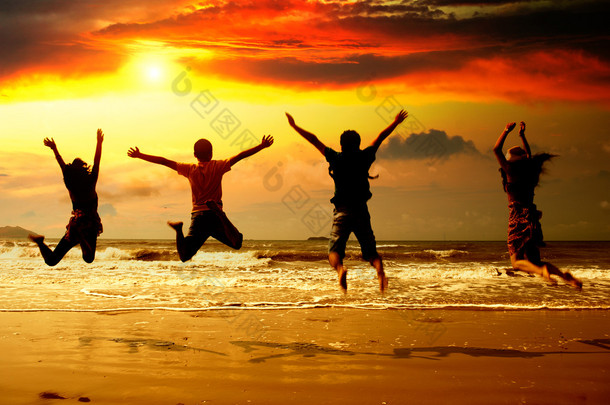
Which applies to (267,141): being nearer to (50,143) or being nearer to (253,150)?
(253,150)

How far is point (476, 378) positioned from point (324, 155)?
3.23m

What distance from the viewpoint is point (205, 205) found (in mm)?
7859

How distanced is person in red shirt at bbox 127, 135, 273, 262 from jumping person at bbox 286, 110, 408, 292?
1317mm

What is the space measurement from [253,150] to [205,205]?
1.05 meters

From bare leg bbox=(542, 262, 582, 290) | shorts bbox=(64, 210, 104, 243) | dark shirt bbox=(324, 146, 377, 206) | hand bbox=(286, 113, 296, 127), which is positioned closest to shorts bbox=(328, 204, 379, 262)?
dark shirt bbox=(324, 146, 377, 206)

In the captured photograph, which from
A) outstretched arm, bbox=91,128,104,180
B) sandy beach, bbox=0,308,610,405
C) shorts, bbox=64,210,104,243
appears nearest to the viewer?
sandy beach, bbox=0,308,610,405

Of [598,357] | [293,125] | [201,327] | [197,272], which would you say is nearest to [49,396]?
[201,327]

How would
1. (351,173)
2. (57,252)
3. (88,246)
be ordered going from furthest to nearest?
1. (57,252)
2. (88,246)
3. (351,173)

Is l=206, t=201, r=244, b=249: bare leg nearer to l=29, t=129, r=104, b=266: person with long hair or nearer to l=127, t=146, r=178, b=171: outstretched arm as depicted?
l=127, t=146, r=178, b=171: outstretched arm

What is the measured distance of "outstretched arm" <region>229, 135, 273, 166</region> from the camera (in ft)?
25.0

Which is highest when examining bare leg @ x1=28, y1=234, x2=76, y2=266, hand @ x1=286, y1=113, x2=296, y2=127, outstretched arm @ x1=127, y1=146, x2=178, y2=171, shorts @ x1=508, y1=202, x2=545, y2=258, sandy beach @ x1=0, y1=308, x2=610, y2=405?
hand @ x1=286, y1=113, x2=296, y2=127

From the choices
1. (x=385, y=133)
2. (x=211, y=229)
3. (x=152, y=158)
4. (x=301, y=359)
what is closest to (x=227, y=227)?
(x=211, y=229)

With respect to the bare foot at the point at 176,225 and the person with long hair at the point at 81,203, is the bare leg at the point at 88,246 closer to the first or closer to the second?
the person with long hair at the point at 81,203

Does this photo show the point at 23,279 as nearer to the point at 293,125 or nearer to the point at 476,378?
the point at 293,125
